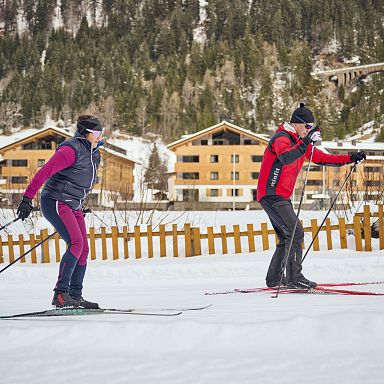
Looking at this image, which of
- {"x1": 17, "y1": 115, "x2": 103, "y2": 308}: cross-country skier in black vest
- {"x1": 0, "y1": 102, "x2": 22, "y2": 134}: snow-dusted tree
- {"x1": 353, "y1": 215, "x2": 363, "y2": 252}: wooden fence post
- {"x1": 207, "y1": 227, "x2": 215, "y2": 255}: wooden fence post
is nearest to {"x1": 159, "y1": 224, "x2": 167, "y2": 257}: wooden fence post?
{"x1": 207, "y1": 227, "x2": 215, "y2": 255}: wooden fence post

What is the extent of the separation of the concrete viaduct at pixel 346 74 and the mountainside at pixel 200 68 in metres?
3.53

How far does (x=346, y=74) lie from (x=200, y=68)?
39405mm

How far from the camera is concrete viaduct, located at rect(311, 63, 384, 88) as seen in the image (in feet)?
504

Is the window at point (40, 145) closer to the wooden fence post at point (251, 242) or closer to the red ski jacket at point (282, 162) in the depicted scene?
the wooden fence post at point (251, 242)

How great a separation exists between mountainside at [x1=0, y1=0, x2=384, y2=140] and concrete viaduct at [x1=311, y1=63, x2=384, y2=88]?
3530mm

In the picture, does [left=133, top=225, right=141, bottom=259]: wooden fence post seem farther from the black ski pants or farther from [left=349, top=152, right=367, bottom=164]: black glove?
[left=349, top=152, right=367, bottom=164]: black glove

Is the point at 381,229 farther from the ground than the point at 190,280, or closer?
farther from the ground

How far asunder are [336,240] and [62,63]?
14092 cm

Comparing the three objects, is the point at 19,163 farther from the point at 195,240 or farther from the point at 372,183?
the point at 195,240

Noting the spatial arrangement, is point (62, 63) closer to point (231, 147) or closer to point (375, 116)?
point (375, 116)

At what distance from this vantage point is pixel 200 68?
14275cm

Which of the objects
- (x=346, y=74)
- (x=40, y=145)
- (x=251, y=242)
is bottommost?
(x=251, y=242)

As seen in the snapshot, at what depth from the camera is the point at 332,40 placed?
175750mm

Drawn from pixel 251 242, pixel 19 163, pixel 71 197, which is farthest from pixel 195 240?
pixel 19 163
